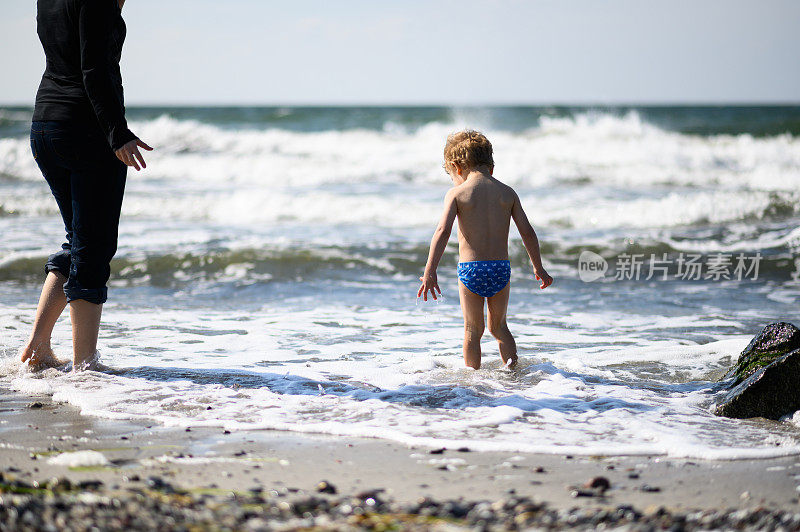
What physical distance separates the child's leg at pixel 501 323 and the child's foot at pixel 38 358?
2.46 meters

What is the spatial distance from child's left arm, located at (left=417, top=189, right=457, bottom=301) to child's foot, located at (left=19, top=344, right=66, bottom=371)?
81.4 inches

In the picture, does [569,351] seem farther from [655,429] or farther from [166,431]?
[166,431]

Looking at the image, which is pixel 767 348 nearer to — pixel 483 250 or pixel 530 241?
pixel 530 241

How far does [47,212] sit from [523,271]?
30.4 ft

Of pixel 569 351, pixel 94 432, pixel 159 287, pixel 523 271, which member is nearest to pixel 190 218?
pixel 159 287

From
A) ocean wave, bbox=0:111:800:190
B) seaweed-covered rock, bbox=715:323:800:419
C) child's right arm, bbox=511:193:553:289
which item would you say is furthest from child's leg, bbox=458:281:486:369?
ocean wave, bbox=0:111:800:190

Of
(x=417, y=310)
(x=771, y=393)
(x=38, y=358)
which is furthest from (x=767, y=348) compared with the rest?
(x=38, y=358)

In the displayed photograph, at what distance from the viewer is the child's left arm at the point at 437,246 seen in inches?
165

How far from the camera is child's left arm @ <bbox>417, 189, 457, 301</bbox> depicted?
4.19 meters

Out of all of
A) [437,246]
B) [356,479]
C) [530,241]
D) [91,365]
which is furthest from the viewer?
[530,241]

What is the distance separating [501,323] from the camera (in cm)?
448

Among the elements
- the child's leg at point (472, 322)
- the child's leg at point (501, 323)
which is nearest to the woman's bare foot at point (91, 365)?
the child's leg at point (472, 322)

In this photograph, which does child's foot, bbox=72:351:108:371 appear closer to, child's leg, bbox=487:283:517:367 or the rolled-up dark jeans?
the rolled-up dark jeans

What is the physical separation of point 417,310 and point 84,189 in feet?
11.1
